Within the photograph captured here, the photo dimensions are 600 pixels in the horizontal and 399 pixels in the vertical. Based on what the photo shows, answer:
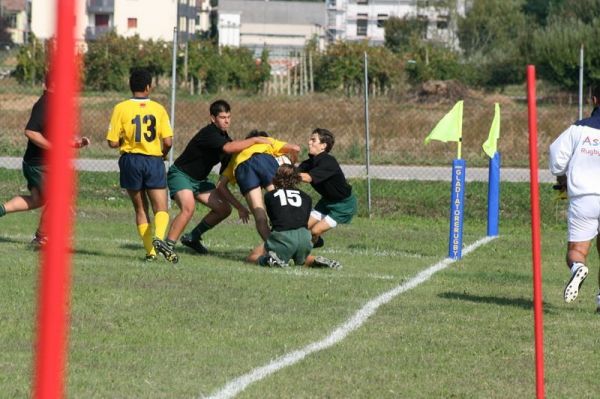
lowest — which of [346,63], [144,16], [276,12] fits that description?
[346,63]

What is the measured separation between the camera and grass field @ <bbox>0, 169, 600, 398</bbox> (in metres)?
7.07

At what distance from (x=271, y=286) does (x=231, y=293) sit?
576mm

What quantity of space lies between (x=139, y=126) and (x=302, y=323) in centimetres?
388

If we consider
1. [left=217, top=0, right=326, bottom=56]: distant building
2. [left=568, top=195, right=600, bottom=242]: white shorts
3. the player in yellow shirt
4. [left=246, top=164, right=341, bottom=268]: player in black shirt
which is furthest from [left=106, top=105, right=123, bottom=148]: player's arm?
[left=217, top=0, right=326, bottom=56]: distant building

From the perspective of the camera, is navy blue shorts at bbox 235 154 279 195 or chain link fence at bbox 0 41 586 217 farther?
chain link fence at bbox 0 41 586 217

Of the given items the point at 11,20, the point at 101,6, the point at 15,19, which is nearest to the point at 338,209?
the point at 101,6

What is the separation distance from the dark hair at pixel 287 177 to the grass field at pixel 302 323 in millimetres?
851

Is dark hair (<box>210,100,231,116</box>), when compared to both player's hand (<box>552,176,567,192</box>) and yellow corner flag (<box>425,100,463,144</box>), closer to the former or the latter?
yellow corner flag (<box>425,100,463,144</box>)

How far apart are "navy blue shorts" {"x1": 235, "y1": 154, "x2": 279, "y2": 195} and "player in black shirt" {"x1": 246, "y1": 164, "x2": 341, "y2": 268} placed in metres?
0.40

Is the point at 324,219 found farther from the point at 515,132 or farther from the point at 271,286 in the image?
the point at 515,132

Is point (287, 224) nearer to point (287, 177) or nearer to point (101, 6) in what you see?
point (287, 177)

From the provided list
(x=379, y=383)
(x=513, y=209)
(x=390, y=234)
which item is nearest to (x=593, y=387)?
(x=379, y=383)

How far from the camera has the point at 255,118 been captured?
3481cm

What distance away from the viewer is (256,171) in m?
13.3
